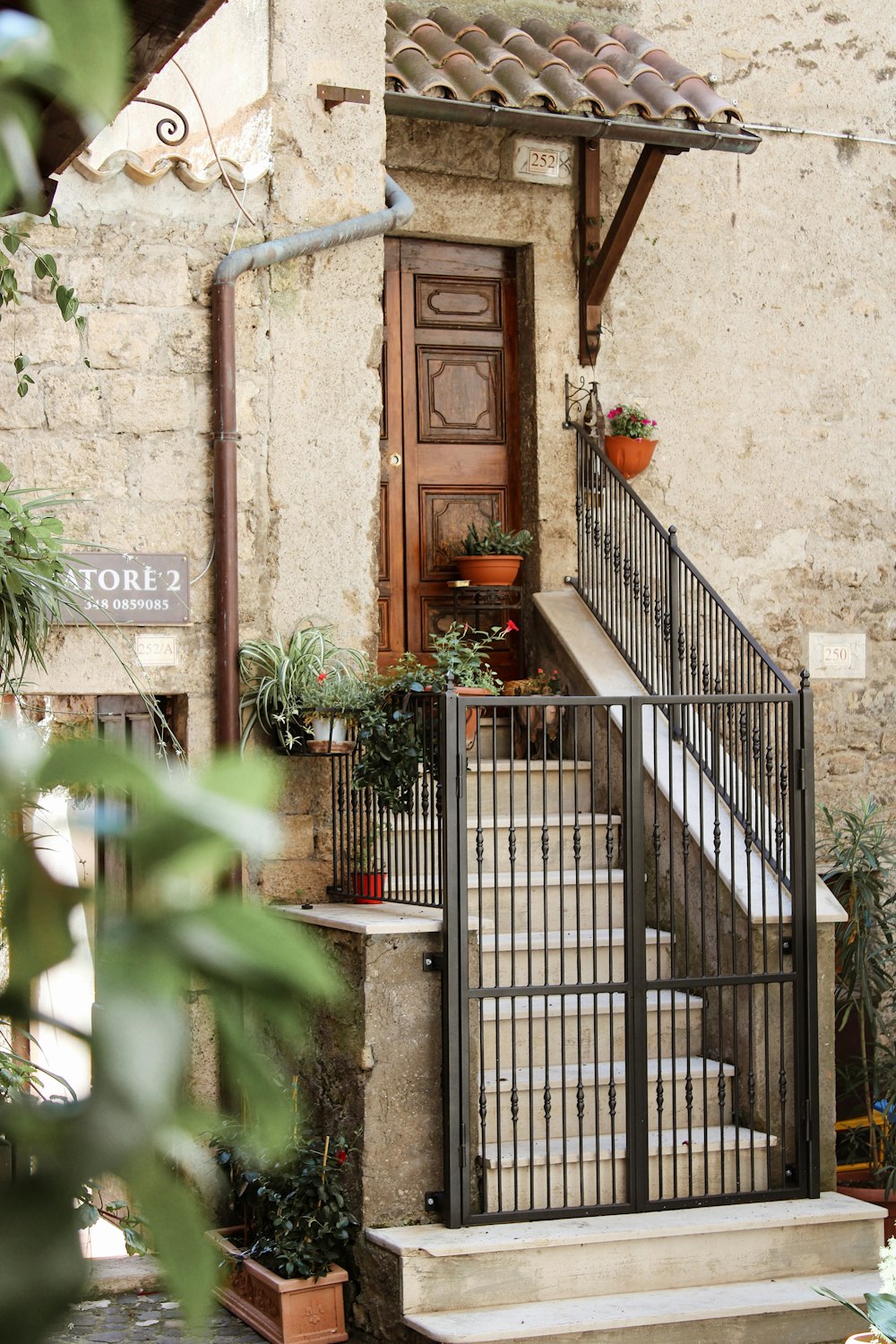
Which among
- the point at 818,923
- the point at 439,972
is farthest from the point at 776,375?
the point at 439,972

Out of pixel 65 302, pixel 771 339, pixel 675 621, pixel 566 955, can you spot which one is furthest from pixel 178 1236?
pixel 771 339

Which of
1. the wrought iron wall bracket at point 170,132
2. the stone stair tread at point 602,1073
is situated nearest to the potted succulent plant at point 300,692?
the stone stair tread at point 602,1073

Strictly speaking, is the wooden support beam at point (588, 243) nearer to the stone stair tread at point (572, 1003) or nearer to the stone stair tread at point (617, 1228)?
the stone stair tread at point (572, 1003)

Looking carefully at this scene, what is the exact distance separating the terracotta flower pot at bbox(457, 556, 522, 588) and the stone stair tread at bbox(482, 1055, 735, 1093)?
8.73 feet

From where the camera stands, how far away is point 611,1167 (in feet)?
17.5

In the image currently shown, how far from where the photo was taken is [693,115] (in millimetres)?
7402

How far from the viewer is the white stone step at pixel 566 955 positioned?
569 centimetres

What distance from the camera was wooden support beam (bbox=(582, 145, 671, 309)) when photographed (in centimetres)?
768

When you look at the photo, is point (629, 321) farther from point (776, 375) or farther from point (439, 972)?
point (439, 972)

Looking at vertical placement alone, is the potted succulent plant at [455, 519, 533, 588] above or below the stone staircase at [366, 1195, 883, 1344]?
above

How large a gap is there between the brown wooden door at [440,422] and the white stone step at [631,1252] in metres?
3.39

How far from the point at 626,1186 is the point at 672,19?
6.08 metres

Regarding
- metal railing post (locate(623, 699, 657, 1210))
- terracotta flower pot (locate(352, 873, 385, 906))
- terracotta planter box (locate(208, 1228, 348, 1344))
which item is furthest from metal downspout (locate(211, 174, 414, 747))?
terracotta planter box (locate(208, 1228, 348, 1344))

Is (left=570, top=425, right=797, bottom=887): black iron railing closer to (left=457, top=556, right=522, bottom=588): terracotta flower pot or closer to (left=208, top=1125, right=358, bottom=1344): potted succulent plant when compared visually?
(left=457, top=556, right=522, bottom=588): terracotta flower pot
